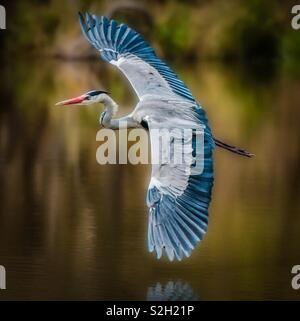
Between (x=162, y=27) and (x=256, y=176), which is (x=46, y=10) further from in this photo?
(x=256, y=176)

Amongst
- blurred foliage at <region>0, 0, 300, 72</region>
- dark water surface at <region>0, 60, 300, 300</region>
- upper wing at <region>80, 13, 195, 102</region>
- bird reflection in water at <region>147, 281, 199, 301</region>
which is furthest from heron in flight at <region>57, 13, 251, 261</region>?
blurred foliage at <region>0, 0, 300, 72</region>

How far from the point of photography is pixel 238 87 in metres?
28.0

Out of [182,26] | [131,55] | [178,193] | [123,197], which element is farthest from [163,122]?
[182,26]

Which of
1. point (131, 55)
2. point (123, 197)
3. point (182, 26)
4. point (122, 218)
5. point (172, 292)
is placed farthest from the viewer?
point (182, 26)

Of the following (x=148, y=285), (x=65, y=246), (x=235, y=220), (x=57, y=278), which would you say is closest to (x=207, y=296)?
(x=148, y=285)

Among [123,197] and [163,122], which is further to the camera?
[123,197]

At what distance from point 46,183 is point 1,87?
13517mm

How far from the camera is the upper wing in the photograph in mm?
10078

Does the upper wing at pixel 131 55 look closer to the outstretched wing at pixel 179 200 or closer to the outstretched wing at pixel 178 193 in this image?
the outstretched wing at pixel 178 193

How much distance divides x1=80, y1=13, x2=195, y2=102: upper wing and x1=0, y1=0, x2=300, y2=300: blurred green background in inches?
48.6

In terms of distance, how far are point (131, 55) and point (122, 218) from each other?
1689 mm

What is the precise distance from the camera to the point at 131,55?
34.3 ft

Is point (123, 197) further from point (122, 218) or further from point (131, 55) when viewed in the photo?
point (131, 55)

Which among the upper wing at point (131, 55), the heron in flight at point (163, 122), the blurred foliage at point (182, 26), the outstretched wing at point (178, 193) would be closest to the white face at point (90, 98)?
the heron in flight at point (163, 122)
